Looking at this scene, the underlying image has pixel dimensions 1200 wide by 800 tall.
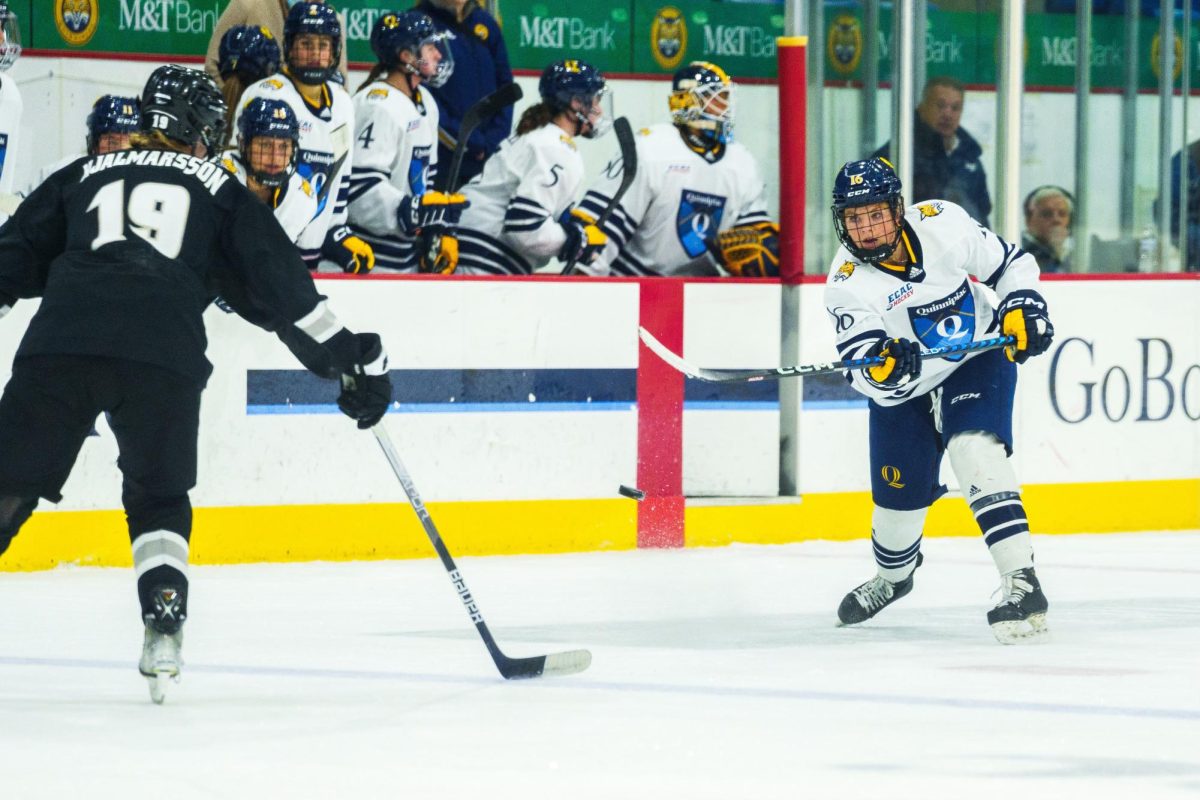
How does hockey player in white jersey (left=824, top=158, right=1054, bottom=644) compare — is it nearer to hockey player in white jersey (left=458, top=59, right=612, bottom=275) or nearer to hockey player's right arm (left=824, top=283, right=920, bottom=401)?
hockey player's right arm (left=824, top=283, right=920, bottom=401)

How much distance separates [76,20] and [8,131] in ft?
3.68

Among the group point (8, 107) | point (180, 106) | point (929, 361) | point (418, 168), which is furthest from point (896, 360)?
point (8, 107)

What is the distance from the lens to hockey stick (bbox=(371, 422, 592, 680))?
398 cm

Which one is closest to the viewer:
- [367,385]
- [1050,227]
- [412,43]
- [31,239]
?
[31,239]

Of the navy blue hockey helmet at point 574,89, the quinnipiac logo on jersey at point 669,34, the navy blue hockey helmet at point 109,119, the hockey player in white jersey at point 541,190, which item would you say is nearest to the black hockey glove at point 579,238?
the hockey player in white jersey at point 541,190

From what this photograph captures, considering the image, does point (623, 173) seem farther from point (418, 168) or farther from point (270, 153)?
point (270, 153)

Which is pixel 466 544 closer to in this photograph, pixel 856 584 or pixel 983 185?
pixel 856 584

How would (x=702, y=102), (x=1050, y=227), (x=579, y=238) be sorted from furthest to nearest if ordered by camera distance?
(x=1050, y=227) → (x=702, y=102) → (x=579, y=238)

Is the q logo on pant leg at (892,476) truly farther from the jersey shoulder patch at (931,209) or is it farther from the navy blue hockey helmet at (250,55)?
the navy blue hockey helmet at (250,55)

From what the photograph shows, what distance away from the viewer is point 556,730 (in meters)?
3.47

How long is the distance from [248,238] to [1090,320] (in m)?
3.81

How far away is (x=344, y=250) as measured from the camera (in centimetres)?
592

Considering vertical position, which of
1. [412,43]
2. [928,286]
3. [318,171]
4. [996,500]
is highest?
[412,43]

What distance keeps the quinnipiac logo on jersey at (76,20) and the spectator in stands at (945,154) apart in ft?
8.32
